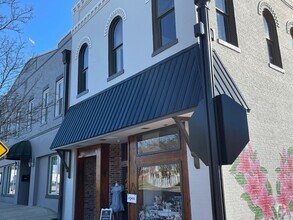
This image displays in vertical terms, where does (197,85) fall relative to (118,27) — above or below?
below

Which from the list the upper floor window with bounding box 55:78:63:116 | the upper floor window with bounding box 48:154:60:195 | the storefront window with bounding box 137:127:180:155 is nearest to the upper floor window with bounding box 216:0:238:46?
the storefront window with bounding box 137:127:180:155

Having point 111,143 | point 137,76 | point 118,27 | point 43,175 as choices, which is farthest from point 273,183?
point 43,175

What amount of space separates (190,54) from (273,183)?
4096 millimetres

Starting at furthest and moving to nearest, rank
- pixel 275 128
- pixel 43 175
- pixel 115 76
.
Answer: pixel 43 175
pixel 115 76
pixel 275 128

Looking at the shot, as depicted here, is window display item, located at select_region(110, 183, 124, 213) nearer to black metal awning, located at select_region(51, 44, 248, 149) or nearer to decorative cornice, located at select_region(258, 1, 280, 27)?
black metal awning, located at select_region(51, 44, 248, 149)

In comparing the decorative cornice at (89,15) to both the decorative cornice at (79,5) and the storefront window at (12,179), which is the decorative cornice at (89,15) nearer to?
the decorative cornice at (79,5)

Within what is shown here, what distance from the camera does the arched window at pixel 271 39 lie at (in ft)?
34.4

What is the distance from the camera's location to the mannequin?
1027cm

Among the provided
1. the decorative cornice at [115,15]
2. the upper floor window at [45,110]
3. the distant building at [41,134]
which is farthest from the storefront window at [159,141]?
the upper floor window at [45,110]

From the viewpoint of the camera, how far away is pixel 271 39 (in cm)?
1071

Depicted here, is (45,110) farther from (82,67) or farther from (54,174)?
(82,67)

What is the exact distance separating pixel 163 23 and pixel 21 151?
481 inches

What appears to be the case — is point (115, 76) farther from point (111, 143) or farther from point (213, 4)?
point (213, 4)

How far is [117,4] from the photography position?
1105cm
